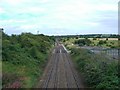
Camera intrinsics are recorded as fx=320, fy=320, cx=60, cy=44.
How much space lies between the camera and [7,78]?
76.3 ft

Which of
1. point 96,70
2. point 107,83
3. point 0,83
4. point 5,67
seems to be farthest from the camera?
point 5,67

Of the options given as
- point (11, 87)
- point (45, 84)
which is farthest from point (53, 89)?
point (11, 87)

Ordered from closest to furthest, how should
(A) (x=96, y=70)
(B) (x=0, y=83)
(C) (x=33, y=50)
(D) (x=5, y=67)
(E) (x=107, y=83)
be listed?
(E) (x=107, y=83) → (B) (x=0, y=83) → (A) (x=96, y=70) → (D) (x=5, y=67) → (C) (x=33, y=50)

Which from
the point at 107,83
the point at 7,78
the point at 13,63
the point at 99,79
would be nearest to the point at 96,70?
the point at 99,79

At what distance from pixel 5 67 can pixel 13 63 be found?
4.10 meters

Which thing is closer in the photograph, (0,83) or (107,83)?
(107,83)

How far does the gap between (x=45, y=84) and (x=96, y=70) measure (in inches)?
170

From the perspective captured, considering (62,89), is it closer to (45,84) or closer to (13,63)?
(45,84)

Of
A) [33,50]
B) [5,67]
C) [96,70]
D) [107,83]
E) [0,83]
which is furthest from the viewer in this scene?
[33,50]

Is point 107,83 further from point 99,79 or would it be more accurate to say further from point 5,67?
point 5,67

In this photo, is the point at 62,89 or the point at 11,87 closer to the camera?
the point at 11,87

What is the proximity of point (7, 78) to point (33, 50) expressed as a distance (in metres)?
28.6

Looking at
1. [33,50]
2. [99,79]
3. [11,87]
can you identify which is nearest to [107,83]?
[99,79]

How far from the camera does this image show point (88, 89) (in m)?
23.2
